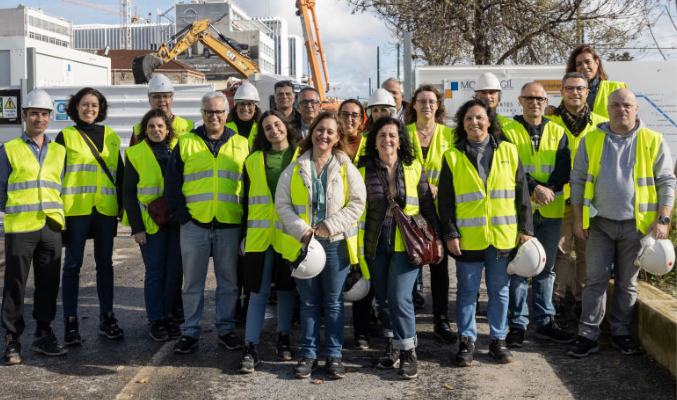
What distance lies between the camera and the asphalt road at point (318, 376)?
470 cm

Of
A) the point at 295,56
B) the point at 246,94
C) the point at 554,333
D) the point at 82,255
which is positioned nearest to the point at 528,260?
the point at 554,333

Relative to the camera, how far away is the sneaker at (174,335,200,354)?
5.54 metres

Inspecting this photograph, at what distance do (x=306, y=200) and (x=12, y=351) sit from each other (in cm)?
269

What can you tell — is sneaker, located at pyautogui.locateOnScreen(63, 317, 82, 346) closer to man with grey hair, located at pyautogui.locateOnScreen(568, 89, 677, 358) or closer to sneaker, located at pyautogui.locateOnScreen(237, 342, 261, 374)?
sneaker, located at pyautogui.locateOnScreen(237, 342, 261, 374)

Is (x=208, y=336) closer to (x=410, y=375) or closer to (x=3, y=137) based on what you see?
(x=410, y=375)

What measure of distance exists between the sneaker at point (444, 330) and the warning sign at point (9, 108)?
9.04m

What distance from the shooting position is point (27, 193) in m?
5.45

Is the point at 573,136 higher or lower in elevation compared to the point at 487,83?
lower

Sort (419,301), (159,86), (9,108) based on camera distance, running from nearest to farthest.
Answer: (159,86) < (419,301) < (9,108)

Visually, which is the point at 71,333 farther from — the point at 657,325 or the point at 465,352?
the point at 657,325

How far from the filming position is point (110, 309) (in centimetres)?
614

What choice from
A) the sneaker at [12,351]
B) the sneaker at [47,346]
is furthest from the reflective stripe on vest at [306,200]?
the sneaker at [12,351]

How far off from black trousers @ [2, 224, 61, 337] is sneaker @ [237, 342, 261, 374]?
1.77 m

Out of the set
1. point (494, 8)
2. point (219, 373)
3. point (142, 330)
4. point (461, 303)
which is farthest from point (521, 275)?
point (494, 8)
